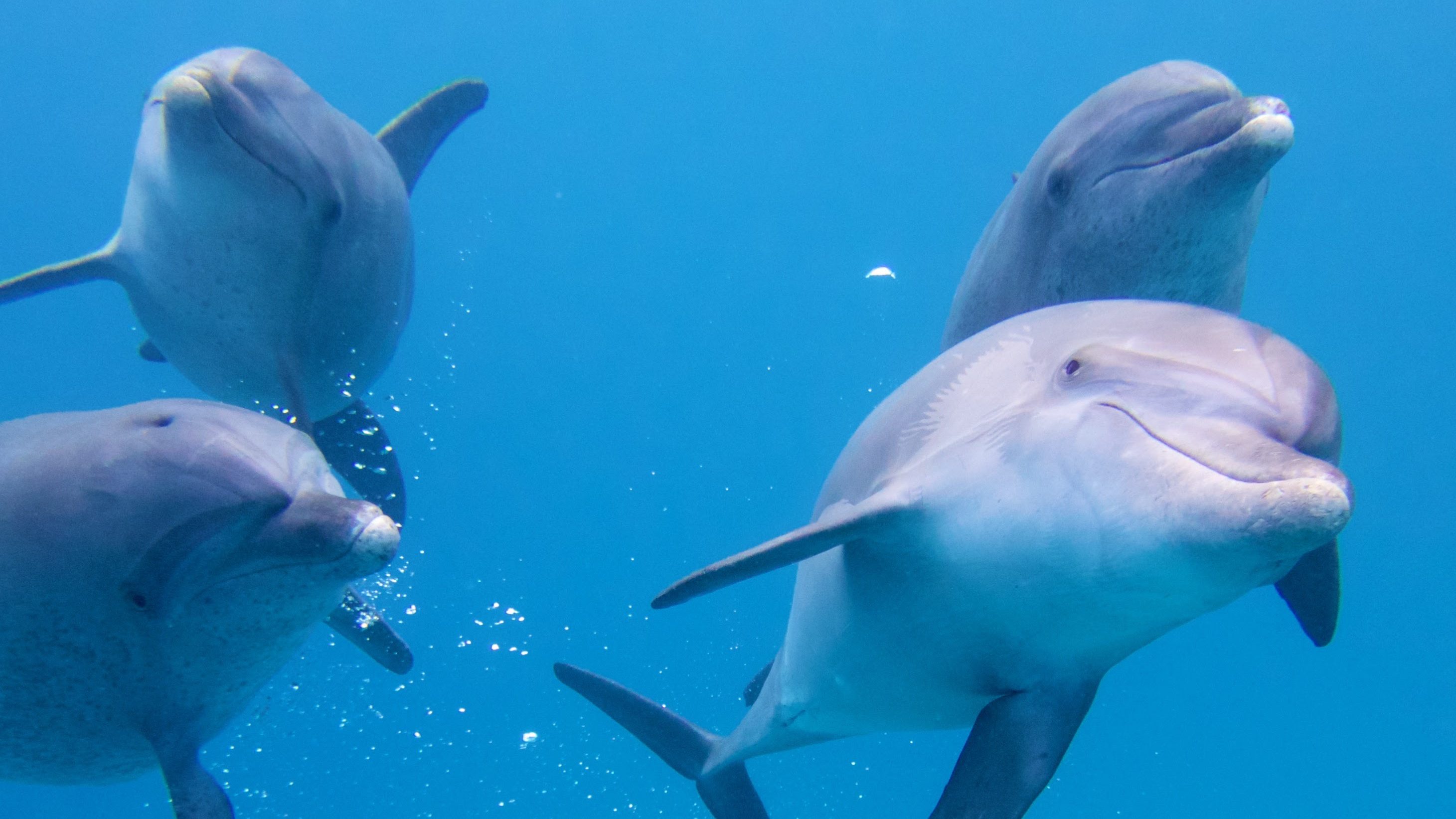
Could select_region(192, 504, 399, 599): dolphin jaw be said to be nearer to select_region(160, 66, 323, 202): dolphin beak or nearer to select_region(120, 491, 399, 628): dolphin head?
select_region(120, 491, 399, 628): dolphin head

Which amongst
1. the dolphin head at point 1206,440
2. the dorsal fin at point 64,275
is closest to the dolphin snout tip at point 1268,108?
the dolphin head at point 1206,440

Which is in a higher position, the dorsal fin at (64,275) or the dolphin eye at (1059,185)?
the dolphin eye at (1059,185)

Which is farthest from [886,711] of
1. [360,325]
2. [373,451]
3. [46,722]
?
[373,451]

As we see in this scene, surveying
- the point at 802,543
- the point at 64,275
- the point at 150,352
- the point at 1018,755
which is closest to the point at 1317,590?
the point at 1018,755

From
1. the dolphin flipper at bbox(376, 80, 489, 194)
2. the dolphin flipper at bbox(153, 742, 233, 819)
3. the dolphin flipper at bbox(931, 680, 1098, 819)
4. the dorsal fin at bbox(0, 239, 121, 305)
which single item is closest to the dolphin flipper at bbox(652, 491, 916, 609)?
the dolphin flipper at bbox(931, 680, 1098, 819)

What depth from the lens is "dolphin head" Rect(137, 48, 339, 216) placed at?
404cm

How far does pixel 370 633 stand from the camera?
554 centimetres

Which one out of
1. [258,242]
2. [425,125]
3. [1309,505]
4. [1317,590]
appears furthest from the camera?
[425,125]

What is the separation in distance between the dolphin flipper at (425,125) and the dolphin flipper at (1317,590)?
18.1 ft

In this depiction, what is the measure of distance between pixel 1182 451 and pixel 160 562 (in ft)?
10.0

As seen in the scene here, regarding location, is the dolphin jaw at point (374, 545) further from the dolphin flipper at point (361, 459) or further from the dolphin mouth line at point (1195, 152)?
the dolphin flipper at point (361, 459)

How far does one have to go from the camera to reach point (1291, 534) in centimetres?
197

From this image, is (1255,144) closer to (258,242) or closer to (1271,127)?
(1271,127)

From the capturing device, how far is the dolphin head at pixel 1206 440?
78.0 inches
